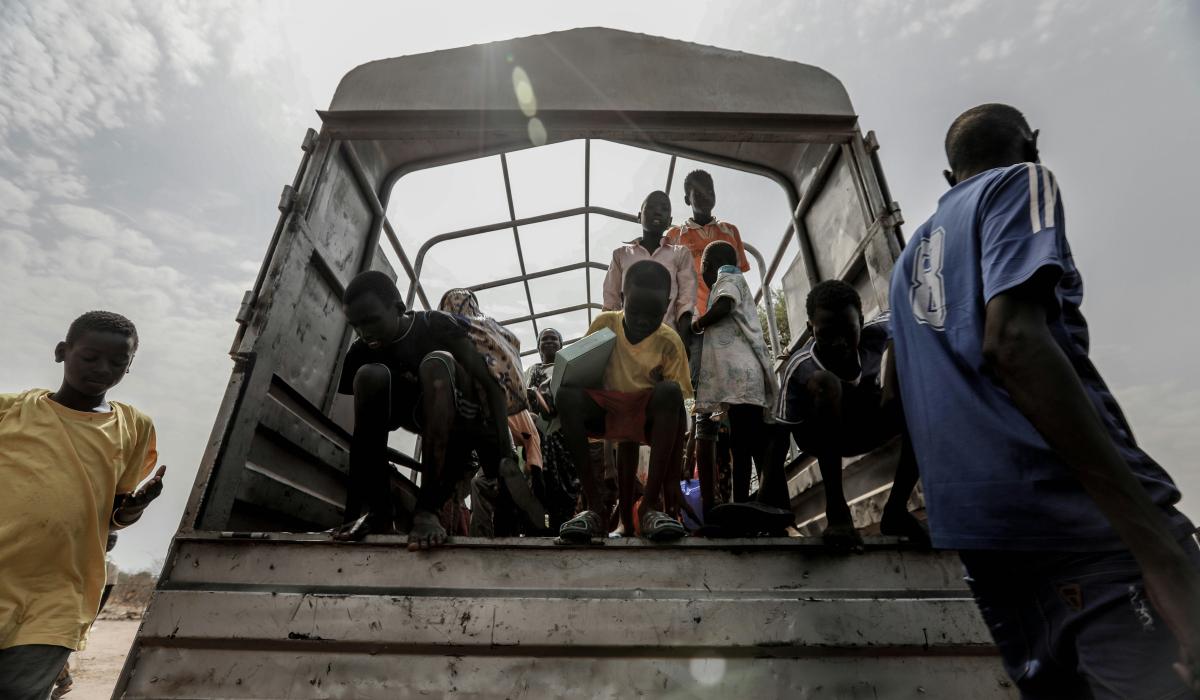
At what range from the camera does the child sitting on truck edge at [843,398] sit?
2086 millimetres

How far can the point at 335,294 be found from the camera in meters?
3.08

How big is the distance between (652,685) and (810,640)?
0.47 metres

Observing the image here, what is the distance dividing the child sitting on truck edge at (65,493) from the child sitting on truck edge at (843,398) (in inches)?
97.5

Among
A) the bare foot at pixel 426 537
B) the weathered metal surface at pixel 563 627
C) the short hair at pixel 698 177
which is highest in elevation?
the short hair at pixel 698 177

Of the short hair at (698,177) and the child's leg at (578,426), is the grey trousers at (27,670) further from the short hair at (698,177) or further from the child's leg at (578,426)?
the short hair at (698,177)

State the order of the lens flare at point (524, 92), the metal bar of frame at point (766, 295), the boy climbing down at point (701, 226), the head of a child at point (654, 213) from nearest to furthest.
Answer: the lens flare at point (524, 92), the head of a child at point (654, 213), the boy climbing down at point (701, 226), the metal bar of frame at point (766, 295)

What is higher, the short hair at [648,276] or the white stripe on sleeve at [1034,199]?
the short hair at [648,276]

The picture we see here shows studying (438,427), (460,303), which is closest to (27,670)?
(438,427)

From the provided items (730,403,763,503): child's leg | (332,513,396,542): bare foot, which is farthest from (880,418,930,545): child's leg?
(332,513,396,542): bare foot

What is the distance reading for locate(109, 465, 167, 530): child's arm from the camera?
1931 mm

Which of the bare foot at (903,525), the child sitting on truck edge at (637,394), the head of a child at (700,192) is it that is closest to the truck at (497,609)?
the bare foot at (903,525)

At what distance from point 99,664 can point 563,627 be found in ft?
34.3

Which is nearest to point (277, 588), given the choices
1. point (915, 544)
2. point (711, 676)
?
point (711, 676)

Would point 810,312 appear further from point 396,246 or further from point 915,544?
point 396,246
